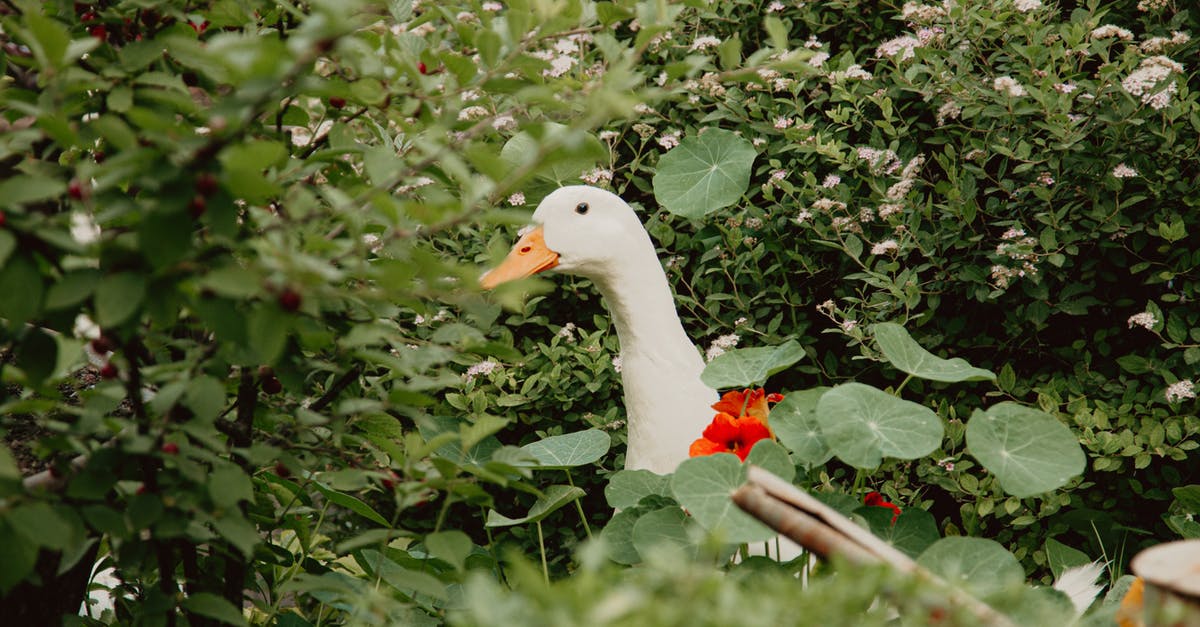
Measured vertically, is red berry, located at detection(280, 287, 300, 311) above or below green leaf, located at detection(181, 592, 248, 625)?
above

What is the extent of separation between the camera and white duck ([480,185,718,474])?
172 cm

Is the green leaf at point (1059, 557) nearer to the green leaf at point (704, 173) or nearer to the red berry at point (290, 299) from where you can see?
the green leaf at point (704, 173)

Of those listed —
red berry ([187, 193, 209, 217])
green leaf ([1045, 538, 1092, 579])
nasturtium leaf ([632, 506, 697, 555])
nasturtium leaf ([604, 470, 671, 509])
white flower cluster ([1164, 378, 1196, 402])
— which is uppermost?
red berry ([187, 193, 209, 217])

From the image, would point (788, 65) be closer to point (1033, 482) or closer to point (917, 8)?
point (1033, 482)

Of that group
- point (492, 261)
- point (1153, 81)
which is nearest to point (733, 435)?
point (492, 261)

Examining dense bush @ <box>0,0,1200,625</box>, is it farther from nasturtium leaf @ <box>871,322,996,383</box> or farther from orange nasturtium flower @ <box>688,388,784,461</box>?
nasturtium leaf @ <box>871,322,996,383</box>

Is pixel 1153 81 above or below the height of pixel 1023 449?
above

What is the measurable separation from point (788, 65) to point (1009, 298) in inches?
49.2

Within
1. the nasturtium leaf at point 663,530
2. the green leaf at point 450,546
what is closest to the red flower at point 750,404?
the nasturtium leaf at point 663,530

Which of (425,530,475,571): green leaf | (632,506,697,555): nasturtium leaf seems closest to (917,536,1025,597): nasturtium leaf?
(632,506,697,555): nasturtium leaf

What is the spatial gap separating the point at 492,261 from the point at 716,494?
42 centimetres

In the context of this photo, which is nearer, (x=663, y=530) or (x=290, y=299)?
(x=290, y=299)

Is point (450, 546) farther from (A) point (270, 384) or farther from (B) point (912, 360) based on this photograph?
(B) point (912, 360)

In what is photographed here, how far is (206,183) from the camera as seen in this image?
2.64ft
